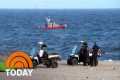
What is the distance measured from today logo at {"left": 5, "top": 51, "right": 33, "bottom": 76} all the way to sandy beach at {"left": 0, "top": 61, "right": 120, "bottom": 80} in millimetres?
314

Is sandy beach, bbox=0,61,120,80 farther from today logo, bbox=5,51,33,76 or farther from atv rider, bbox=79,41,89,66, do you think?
atv rider, bbox=79,41,89,66

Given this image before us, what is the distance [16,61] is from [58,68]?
807cm

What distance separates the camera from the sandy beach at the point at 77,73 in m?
24.6

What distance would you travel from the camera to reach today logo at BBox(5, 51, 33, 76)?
20.9m

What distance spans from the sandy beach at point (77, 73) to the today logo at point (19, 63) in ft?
1.03

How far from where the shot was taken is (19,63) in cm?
2106

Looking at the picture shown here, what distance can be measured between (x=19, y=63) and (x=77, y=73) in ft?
19.5

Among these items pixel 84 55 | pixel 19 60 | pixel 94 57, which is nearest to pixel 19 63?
pixel 19 60

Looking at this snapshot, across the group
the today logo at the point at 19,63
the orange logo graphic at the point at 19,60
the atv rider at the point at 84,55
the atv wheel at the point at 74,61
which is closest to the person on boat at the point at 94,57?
the atv rider at the point at 84,55

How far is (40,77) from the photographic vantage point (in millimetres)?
24281

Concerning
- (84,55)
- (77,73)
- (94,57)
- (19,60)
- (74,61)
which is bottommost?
(77,73)

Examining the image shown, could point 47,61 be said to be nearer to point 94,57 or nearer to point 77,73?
point 94,57

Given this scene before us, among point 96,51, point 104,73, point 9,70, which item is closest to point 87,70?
point 104,73

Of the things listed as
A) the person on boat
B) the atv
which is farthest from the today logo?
the person on boat
